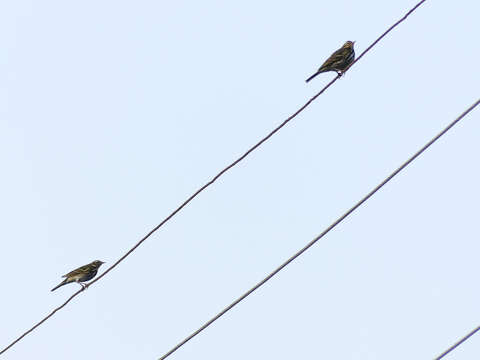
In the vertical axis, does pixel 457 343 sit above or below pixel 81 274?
below

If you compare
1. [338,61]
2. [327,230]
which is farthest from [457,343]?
[338,61]

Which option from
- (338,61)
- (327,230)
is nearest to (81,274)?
(338,61)

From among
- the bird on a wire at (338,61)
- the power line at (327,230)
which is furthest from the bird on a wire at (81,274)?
the power line at (327,230)

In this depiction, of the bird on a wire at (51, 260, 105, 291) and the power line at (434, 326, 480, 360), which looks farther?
the bird on a wire at (51, 260, 105, 291)

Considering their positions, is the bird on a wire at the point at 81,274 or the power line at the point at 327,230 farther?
the bird on a wire at the point at 81,274

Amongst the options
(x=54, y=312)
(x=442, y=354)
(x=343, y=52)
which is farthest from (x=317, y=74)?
(x=442, y=354)

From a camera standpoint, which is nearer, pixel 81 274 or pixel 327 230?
pixel 327 230

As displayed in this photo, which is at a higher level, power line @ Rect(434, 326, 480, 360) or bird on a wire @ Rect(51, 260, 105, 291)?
bird on a wire @ Rect(51, 260, 105, 291)

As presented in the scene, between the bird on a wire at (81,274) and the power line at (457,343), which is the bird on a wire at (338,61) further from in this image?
the power line at (457,343)

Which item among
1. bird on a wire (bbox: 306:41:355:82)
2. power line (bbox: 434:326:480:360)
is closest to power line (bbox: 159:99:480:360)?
power line (bbox: 434:326:480:360)

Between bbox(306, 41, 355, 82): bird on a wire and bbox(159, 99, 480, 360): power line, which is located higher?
bbox(306, 41, 355, 82): bird on a wire

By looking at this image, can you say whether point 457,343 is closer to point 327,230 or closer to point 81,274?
point 327,230

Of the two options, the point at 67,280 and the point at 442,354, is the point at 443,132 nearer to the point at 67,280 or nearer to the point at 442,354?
the point at 442,354

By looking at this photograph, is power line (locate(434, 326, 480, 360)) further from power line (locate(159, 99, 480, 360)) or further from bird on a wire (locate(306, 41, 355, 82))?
bird on a wire (locate(306, 41, 355, 82))
